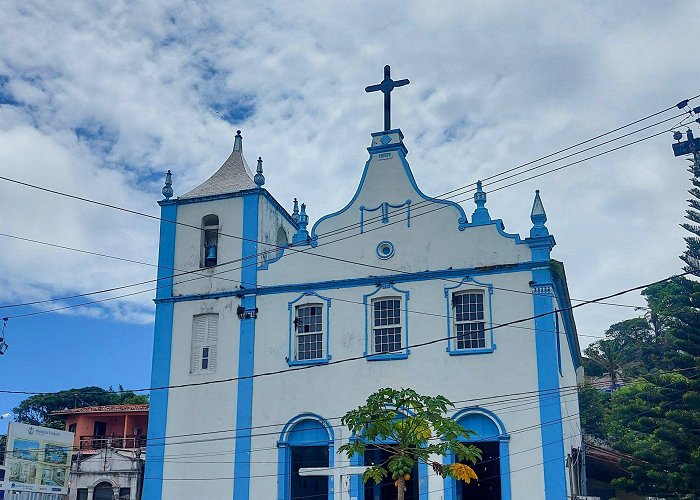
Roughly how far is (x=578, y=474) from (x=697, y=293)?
961 cm

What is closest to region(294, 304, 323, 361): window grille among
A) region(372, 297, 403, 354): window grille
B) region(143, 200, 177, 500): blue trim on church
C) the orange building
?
region(372, 297, 403, 354): window grille

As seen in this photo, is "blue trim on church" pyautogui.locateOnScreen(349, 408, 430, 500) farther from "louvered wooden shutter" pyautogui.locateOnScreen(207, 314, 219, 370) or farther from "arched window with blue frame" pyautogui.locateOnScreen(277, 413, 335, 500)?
"louvered wooden shutter" pyautogui.locateOnScreen(207, 314, 219, 370)

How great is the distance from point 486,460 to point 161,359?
9515mm

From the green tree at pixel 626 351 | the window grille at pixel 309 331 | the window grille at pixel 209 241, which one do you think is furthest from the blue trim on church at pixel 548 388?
the green tree at pixel 626 351

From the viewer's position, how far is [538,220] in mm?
21047

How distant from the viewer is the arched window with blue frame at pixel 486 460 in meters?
19.8

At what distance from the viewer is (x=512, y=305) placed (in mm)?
20641

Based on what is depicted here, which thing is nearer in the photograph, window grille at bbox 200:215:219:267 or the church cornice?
the church cornice

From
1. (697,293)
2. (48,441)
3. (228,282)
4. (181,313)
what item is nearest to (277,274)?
(228,282)

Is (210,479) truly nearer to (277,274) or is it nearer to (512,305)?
(277,274)

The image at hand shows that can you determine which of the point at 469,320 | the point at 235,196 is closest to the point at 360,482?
the point at 469,320

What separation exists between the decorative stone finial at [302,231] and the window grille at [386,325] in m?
2.80

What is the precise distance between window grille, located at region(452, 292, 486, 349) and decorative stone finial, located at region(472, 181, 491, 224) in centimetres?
190

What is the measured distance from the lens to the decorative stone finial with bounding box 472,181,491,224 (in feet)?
70.7
